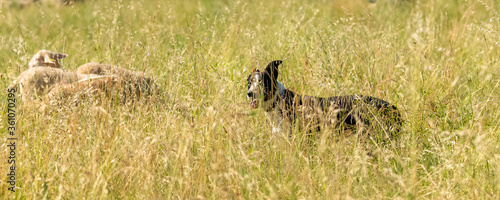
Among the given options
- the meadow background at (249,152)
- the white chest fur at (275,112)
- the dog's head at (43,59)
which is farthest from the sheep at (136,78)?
the white chest fur at (275,112)

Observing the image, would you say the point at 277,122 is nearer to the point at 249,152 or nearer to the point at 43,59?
the point at 249,152

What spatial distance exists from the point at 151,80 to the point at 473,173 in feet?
8.73

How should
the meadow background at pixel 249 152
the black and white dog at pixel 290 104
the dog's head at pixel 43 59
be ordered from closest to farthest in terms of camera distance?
the meadow background at pixel 249 152
the black and white dog at pixel 290 104
the dog's head at pixel 43 59

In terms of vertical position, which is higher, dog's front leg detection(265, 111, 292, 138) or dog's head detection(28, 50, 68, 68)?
dog's head detection(28, 50, 68, 68)

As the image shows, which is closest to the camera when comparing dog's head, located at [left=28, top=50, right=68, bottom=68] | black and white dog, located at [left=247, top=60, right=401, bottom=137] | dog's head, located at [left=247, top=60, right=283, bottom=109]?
black and white dog, located at [left=247, top=60, right=401, bottom=137]

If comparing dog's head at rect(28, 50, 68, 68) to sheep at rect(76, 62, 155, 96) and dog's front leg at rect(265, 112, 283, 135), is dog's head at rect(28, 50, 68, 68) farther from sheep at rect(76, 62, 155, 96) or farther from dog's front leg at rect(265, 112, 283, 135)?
dog's front leg at rect(265, 112, 283, 135)

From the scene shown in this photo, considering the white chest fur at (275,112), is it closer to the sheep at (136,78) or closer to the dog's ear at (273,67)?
the dog's ear at (273,67)

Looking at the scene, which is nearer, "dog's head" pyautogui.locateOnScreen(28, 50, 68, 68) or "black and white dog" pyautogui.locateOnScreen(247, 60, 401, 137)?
"black and white dog" pyautogui.locateOnScreen(247, 60, 401, 137)

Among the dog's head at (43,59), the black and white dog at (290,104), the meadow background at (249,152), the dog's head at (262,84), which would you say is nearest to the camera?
the meadow background at (249,152)

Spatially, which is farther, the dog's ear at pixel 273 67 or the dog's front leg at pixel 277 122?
the dog's ear at pixel 273 67

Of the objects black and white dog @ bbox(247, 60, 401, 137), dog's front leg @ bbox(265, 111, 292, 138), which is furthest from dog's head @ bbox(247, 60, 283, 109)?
dog's front leg @ bbox(265, 111, 292, 138)

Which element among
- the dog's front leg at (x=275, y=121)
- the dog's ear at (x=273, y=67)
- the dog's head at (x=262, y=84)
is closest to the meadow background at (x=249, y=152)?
the dog's front leg at (x=275, y=121)

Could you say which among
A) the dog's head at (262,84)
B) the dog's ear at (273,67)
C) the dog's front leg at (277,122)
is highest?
the dog's ear at (273,67)

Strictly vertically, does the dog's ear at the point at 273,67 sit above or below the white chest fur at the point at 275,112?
above
